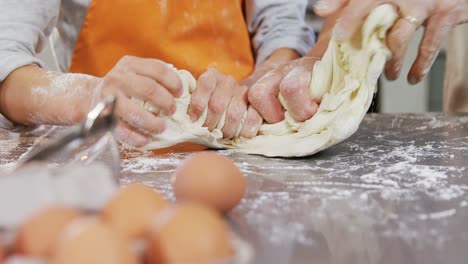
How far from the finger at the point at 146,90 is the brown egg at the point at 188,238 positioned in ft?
1.91

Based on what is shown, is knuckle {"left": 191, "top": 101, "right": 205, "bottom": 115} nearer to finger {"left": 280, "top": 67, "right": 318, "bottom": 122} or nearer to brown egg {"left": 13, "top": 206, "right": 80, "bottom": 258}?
finger {"left": 280, "top": 67, "right": 318, "bottom": 122}

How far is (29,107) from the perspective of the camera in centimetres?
112

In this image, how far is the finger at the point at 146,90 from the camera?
0.97 meters

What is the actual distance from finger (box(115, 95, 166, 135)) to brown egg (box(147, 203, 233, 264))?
0.55 metres

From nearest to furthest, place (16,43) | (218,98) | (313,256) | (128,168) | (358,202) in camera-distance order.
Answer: (313,256), (358,202), (128,168), (218,98), (16,43)

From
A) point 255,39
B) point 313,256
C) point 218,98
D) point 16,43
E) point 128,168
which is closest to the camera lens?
point 313,256

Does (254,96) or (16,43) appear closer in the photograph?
(254,96)

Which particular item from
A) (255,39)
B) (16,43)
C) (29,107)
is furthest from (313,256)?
(255,39)

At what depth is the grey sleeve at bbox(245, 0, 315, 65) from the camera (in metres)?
1.45

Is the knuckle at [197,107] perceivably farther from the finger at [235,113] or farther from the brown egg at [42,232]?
the brown egg at [42,232]

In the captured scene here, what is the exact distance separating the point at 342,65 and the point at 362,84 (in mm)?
56

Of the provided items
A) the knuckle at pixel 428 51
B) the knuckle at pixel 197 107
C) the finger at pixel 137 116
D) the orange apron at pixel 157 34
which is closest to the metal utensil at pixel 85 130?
the finger at pixel 137 116

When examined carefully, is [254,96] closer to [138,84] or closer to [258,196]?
[138,84]

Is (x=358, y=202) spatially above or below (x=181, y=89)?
below
